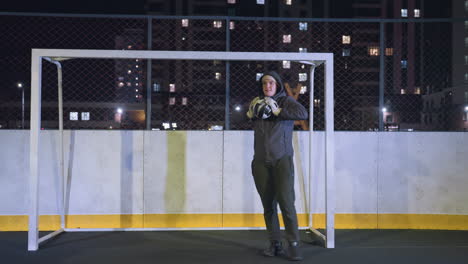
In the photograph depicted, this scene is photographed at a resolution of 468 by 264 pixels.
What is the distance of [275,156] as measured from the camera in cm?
424

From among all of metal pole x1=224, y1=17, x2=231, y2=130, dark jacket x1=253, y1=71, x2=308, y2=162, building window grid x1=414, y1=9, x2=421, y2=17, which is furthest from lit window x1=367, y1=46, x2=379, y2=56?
dark jacket x1=253, y1=71, x2=308, y2=162

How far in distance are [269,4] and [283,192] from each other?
77.3 metres

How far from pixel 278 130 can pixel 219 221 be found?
1978 mm

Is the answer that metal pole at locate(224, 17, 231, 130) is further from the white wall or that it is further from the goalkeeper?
the goalkeeper

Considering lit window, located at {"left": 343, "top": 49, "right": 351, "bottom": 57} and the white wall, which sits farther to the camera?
lit window, located at {"left": 343, "top": 49, "right": 351, "bottom": 57}

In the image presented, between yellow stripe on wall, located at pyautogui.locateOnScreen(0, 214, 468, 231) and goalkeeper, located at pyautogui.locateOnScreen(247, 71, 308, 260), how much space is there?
4.39ft

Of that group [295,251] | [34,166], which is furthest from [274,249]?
[34,166]

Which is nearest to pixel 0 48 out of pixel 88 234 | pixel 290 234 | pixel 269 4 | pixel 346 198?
pixel 88 234

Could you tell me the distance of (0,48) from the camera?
6.16 meters

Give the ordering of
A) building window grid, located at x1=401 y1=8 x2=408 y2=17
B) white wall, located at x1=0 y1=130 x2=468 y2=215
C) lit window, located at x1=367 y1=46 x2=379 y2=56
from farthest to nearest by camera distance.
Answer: building window grid, located at x1=401 y1=8 x2=408 y2=17 < lit window, located at x1=367 y1=46 x2=379 y2=56 < white wall, located at x1=0 y1=130 x2=468 y2=215

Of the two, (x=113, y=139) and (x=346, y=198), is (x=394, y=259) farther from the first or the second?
(x=113, y=139)

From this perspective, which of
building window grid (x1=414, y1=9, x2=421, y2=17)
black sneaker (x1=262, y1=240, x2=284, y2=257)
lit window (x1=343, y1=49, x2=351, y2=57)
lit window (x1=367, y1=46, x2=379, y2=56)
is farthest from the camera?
building window grid (x1=414, y1=9, x2=421, y2=17)

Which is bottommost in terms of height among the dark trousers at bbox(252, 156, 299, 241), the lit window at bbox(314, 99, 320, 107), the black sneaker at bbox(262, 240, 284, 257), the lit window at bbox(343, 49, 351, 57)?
the black sneaker at bbox(262, 240, 284, 257)

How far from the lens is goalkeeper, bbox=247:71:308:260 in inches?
166
